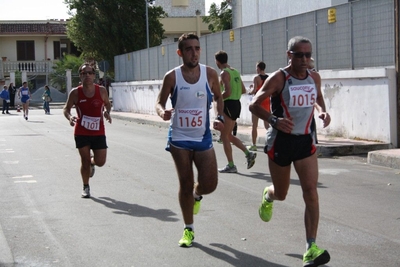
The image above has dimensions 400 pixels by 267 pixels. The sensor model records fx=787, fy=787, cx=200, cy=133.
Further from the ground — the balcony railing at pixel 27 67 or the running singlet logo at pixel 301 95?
the balcony railing at pixel 27 67

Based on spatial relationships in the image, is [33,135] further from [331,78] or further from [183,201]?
[183,201]

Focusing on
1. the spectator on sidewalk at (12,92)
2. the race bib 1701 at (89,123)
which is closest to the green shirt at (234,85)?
the race bib 1701 at (89,123)

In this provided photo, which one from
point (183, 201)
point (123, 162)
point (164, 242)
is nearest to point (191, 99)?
point (183, 201)

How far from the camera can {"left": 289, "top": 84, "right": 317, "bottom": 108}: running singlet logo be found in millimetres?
6699

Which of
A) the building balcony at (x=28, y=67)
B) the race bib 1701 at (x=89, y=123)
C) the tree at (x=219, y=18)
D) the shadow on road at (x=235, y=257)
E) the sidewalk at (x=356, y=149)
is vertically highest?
the tree at (x=219, y=18)

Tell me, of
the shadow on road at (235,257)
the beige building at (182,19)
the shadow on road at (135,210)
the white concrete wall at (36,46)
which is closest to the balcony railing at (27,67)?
the white concrete wall at (36,46)

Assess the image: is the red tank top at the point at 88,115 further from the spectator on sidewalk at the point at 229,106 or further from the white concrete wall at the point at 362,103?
the white concrete wall at the point at 362,103

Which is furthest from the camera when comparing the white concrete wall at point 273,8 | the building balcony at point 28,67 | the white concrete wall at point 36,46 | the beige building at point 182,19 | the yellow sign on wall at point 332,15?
the beige building at point 182,19

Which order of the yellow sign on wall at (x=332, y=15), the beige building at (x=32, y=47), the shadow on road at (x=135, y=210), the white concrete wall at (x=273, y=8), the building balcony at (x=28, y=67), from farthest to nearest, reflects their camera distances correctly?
the beige building at (x=32, y=47), the building balcony at (x=28, y=67), the white concrete wall at (x=273, y=8), the yellow sign on wall at (x=332, y=15), the shadow on road at (x=135, y=210)

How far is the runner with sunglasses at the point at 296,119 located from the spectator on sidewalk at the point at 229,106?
18.9 ft

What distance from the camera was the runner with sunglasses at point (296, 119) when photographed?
21.7ft

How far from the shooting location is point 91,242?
7590 mm

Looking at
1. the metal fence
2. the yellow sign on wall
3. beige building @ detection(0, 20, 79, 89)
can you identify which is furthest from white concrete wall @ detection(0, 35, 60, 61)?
the yellow sign on wall

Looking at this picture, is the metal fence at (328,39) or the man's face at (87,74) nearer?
the man's face at (87,74)
